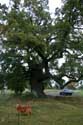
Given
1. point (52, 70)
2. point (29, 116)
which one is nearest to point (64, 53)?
point (52, 70)

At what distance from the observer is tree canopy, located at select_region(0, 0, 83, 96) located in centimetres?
2973

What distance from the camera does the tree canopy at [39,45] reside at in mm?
29734

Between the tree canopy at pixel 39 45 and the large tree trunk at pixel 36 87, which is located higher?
the tree canopy at pixel 39 45

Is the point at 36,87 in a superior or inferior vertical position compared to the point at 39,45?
inferior

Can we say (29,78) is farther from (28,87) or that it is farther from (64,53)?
(64,53)

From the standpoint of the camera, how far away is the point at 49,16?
3111 cm

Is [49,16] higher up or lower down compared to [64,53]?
higher up

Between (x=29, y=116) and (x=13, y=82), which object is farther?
(x=13, y=82)

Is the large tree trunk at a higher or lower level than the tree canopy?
lower

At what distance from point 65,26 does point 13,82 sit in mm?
6129

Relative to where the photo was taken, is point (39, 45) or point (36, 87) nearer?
point (39, 45)

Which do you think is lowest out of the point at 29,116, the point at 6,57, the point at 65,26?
the point at 29,116

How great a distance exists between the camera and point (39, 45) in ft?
94.9

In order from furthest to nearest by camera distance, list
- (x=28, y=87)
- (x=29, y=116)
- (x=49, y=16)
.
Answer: (x=28, y=87), (x=49, y=16), (x=29, y=116)
